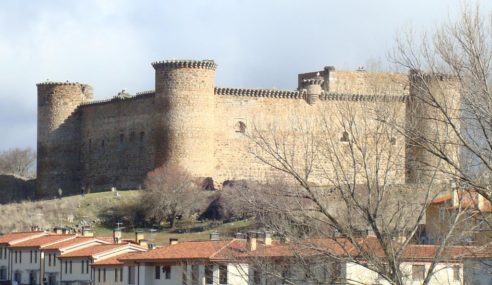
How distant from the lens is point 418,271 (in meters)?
29.0

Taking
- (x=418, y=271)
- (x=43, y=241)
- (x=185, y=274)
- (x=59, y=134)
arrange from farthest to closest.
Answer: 1. (x=59, y=134)
2. (x=43, y=241)
3. (x=185, y=274)
4. (x=418, y=271)

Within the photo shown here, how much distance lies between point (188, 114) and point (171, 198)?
5.53m

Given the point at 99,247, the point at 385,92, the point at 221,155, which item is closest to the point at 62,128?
the point at 221,155

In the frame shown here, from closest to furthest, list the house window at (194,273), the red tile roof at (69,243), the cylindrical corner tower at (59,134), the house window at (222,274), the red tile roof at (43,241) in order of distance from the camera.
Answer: the house window at (222,274)
the house window at (194,273)
the red tile roof at (69,243)
the red tile roof at (43,241)
the cylindrical corner tower at (59,134)

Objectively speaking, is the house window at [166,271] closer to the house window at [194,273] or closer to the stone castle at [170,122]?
the house window at [194,273]

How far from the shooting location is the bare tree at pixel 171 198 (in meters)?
80.4

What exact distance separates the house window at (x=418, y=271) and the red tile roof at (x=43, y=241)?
3755 cm

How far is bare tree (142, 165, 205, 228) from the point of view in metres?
80.4

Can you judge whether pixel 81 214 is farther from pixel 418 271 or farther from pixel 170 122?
pixel 418 271

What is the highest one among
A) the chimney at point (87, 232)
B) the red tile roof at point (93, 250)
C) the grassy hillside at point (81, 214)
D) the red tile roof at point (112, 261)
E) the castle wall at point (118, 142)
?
the castle wall at point (118, 142)

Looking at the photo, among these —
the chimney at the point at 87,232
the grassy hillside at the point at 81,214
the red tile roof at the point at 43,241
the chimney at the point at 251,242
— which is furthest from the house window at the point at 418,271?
the grassy hillside at the point at 81,214

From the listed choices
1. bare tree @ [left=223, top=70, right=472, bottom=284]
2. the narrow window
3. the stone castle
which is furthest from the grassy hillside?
bare tree @ [left=223, top=70, right=472, bottom=284]

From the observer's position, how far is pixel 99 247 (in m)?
63.5

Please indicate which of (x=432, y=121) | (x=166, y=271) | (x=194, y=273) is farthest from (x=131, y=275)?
(x=432, y=121)
